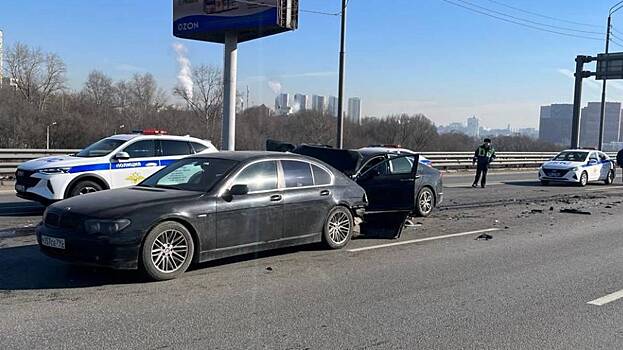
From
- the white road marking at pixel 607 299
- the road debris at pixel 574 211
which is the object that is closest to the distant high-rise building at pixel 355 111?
the road debris at pixel 574 211

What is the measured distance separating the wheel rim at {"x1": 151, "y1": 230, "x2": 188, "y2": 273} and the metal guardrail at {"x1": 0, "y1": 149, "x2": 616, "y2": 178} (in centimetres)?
1279

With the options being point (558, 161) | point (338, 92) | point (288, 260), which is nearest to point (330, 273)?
point (288, 260)

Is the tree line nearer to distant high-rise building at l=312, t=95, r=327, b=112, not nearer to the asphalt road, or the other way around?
distant high-rise building at l=312, t=95, r=327, b=112

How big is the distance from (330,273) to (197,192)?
6.13 feet

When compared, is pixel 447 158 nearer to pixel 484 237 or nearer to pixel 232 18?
pixel 232 18

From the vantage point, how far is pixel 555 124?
8556cm

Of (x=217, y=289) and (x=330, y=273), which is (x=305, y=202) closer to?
(x=330, y=273)

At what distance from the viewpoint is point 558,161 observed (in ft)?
77.8

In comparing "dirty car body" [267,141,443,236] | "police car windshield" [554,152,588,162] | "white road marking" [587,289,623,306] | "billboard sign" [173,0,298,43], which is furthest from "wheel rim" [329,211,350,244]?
"police car windshield" [554,152,588,162]

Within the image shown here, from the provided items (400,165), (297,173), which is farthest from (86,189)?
(400,165)

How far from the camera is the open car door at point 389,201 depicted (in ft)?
32.8

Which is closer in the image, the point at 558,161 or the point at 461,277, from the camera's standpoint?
the point at 461,277

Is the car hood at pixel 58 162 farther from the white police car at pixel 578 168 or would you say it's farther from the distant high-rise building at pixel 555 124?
the distant high-rise building at pixel 555 124

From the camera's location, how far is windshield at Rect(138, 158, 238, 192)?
7.26 m
